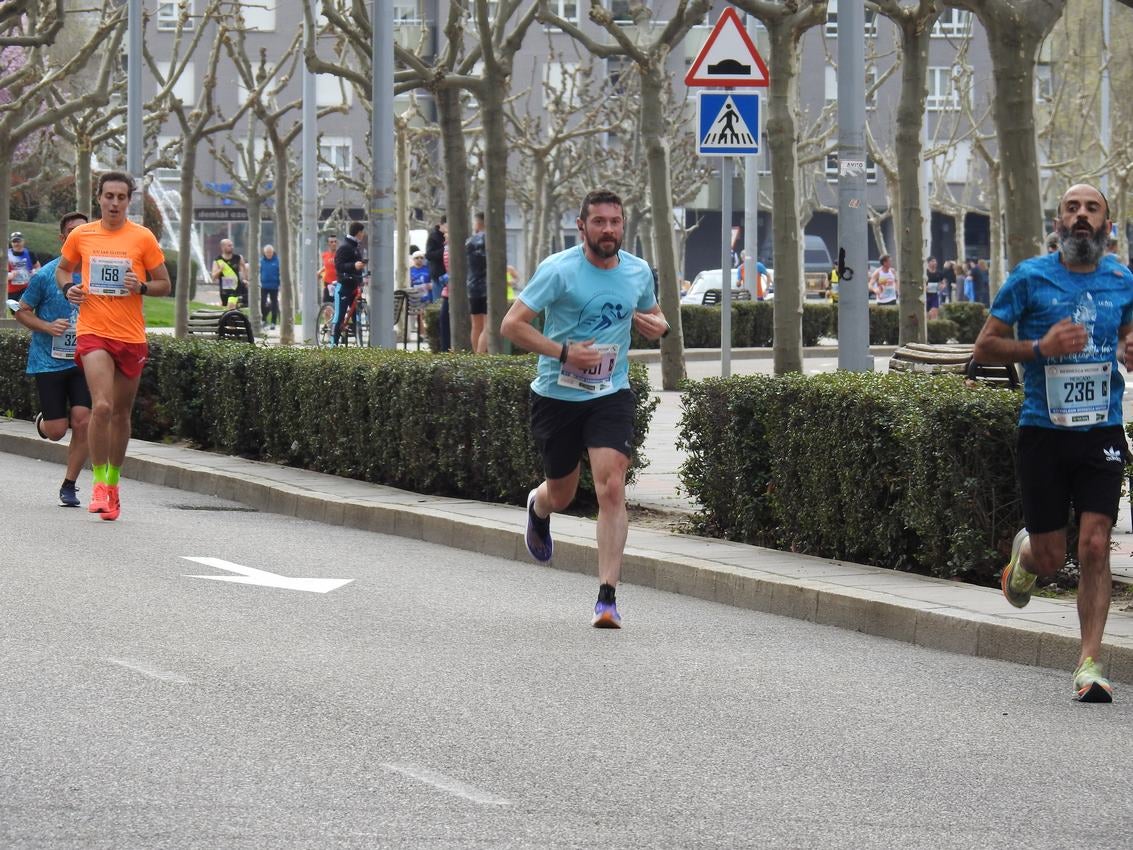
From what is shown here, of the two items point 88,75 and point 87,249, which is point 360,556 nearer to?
point 87,249

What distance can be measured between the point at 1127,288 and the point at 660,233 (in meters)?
14.5

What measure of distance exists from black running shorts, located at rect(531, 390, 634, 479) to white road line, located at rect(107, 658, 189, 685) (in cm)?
227

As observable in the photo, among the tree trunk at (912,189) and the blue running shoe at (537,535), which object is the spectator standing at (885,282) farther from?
the blue running shoe at (537,535)

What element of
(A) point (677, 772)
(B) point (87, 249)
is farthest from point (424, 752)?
(B) point (87, 249)

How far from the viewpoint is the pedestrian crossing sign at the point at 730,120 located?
52.3ft

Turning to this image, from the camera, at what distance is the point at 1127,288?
25.1 feet

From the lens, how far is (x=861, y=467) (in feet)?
32.7

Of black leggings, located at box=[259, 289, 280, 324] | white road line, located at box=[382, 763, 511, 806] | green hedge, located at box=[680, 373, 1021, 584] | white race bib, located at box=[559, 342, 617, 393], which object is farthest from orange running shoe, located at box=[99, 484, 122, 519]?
black leggings, located at box=[259, 289, 280, 324]

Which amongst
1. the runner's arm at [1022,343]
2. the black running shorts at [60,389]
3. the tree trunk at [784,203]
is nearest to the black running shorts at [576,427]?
the runner's arm at [1022,343]

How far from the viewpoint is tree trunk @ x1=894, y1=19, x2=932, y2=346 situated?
67.9 ft

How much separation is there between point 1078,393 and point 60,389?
8.69m

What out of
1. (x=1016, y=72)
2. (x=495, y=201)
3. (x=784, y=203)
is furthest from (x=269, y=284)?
(x=1016, y=72)

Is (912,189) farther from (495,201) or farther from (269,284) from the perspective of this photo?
(269,284)

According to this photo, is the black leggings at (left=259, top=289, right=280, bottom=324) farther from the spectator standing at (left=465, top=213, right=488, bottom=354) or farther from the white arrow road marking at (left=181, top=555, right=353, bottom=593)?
the white arrow road marking at (left=181, top=555, right=353, bottom=593)
